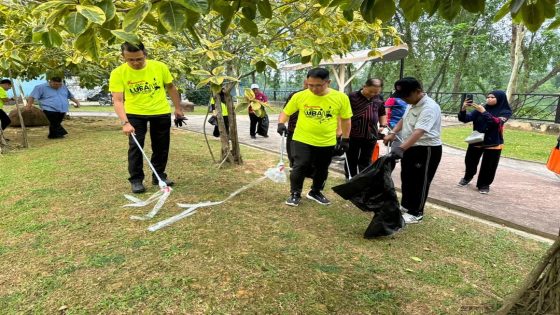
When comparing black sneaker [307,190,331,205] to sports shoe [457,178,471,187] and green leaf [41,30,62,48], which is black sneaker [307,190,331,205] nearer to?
sports shoe [457,178,471,187]

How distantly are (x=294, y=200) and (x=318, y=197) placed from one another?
0.34 meters

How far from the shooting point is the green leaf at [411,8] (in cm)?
179

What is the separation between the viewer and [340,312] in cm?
236

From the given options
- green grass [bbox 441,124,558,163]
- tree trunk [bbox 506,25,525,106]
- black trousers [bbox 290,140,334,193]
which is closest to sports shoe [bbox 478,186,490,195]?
black trousers [bbox 290,140,334,193]

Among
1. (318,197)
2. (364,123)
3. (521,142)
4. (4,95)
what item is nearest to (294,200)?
(318,197)

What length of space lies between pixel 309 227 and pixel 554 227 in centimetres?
260

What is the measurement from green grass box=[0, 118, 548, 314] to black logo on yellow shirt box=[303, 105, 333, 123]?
0.98m

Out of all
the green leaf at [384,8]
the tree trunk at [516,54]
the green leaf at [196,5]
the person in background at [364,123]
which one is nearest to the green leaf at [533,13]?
the green leaf at [384,8]

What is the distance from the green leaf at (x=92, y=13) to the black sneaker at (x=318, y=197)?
11.1 ft

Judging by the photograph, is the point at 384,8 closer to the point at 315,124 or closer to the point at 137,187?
the point at 315,124

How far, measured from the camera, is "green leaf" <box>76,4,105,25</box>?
136cm

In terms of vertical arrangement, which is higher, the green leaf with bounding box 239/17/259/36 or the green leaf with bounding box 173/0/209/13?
the green leaf with bounding box 239/17/259/36

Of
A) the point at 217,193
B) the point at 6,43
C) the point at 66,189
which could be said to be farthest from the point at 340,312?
the point at 6,43

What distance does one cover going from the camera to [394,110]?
18.1ft
